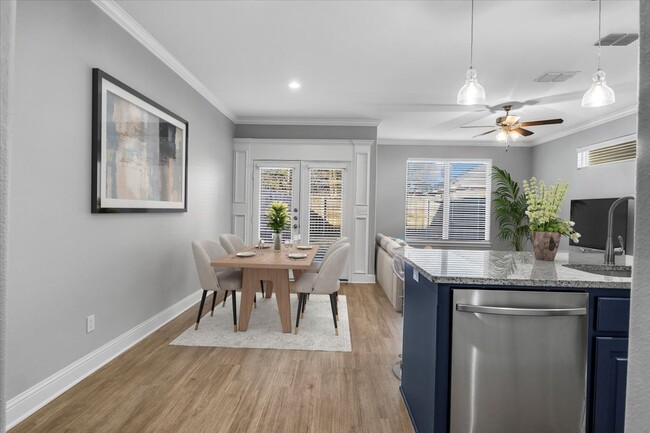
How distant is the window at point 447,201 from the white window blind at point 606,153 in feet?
6.22

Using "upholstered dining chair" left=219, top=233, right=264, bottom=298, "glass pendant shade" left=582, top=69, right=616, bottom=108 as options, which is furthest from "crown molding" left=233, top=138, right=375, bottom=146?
"glass pendant shade" left=582, top=69, right=616, bottom=108

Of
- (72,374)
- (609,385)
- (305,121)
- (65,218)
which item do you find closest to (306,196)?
(305,121)

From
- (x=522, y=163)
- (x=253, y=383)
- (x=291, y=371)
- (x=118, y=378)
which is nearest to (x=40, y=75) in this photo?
(x=118, y=378)

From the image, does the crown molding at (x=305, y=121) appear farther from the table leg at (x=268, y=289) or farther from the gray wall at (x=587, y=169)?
the gray wall at (x=587, y=169)

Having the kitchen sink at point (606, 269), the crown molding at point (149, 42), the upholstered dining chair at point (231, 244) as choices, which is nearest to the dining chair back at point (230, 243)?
the upholstered dining chair at point (231, 244)

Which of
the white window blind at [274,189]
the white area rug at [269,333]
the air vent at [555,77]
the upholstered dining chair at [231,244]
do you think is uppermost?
the air vent at [555,77]

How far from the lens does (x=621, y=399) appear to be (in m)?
1.64

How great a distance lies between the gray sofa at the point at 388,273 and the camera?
4.39 m

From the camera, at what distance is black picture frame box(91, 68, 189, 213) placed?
8.59 ft

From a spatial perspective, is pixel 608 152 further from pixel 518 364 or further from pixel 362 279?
pixel 518 364

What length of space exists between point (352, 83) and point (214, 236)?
284cm

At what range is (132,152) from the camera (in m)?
3.03

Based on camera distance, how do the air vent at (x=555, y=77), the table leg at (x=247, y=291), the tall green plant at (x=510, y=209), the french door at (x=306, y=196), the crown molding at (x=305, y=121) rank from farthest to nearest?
the tall green plant at (x=510, y=209), the french door at (x=306, y=196), the crown molding at (x=305, y=121), the air vent at (x=555, y=77), the table leg at (x=247, y=291)

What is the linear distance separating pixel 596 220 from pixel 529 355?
194 inches
